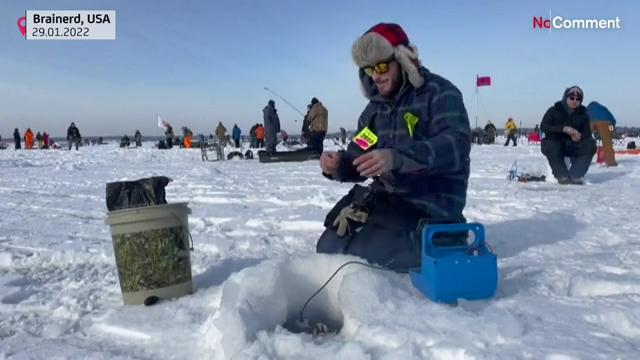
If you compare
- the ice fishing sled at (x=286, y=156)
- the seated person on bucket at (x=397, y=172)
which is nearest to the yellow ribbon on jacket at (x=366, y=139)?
the seated person on bucket at (x=397, y=172)

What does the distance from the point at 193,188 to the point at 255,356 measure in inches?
228

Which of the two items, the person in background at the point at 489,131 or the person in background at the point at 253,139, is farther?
the person in background at the point at 489,131

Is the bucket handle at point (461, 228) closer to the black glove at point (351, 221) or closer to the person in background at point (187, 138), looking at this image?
the black glove at point (351, 221)

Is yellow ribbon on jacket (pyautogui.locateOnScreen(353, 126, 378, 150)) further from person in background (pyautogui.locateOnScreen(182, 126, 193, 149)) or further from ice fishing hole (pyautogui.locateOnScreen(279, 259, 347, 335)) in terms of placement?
person in background (pyautogui.locateOnScreen(182, 126, 193, 149))

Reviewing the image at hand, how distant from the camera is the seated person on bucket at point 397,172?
95.5 inches

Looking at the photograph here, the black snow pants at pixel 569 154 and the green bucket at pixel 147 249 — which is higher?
the black snow pants at pixel 569 154

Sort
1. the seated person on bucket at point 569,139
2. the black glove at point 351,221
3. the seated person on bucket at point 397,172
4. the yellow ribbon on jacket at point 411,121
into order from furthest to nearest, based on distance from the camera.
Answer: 1. the seated person on bucket at point 569,139
2. the black glove at point 351,221
3. the yellow ribbon on jacket at point 411,121
4. the seated person on bucket at point 397,172

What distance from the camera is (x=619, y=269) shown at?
2.65 m

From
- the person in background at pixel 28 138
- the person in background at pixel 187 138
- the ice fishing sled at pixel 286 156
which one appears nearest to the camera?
the ice fishing sled at pixel 286 156

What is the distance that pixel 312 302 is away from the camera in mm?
2123

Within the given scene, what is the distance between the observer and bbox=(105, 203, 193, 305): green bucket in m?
2.32

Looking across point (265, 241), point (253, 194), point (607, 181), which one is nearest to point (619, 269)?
point (265, 241)

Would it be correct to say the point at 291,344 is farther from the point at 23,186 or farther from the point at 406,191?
the point at 23,186

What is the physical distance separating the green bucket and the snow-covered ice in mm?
84
